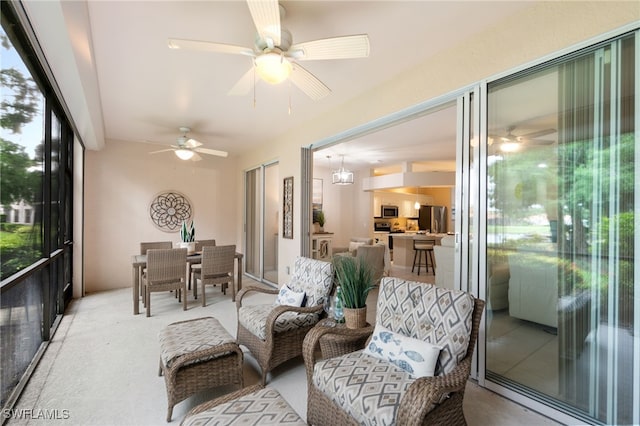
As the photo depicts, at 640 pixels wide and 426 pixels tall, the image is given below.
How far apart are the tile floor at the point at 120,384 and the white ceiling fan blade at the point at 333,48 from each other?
239 centimetres

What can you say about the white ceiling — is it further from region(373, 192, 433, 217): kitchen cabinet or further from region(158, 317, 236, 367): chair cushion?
region(373, 192, 433, 217): kitchen cabinet

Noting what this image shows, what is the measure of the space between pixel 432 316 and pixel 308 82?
1.93 m

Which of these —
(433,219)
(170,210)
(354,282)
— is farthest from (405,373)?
(433,219)

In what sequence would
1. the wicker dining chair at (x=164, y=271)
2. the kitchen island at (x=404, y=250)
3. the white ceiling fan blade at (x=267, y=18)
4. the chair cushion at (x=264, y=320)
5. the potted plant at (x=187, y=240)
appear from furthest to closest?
the kitchen island at (x=404, y=250) < the potted plant at (x=187, y=240) < the wicker dining chair at (x=164, y=271) < the chair cushion at (x=264, y=320) < the white ceiling fan blade at (x=267, y=18)

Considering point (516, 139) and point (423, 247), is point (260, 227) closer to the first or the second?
point (423, 247)

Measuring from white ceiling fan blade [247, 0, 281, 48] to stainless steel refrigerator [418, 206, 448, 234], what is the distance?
986cm

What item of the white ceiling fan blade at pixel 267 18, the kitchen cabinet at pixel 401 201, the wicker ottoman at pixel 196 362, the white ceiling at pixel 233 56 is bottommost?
the wicker ottoman at pixel 196 362

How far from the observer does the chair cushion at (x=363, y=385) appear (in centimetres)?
135

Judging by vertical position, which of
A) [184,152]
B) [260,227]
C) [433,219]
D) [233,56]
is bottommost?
[260,227]

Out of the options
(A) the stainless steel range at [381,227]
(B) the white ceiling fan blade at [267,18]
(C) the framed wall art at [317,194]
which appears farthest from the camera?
(A) the stainless steel range at [381,227]

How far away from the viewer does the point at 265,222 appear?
19.4ft

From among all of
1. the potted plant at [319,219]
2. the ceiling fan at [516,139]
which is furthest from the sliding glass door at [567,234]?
the potted plant at [319,219]

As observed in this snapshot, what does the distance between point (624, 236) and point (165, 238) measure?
6.49m

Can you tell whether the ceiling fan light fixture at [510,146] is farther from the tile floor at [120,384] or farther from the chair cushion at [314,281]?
the tile floor at [120,384]
